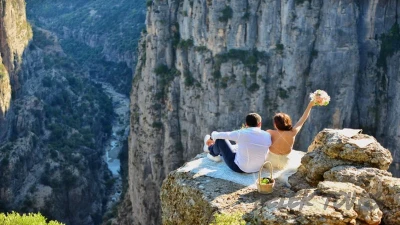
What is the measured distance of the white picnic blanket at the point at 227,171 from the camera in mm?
8789

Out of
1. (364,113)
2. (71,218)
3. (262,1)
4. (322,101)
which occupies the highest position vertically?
(262,1)

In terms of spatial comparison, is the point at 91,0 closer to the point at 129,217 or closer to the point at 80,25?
the point at 80,25

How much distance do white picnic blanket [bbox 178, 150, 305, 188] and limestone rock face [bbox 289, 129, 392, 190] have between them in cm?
60

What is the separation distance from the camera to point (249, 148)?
8891 millimetres

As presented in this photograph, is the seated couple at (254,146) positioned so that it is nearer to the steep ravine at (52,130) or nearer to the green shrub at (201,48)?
the green shrub at (201,48)

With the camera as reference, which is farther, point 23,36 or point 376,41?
point 23,36

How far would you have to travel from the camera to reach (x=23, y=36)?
63688mm

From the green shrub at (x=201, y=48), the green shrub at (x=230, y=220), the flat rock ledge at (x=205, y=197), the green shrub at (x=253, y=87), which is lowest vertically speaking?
the green shrub at (x=253, y=87)

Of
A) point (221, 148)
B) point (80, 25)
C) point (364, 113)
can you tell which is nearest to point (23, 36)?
point (80, 25)

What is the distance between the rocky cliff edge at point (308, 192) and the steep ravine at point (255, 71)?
2327cm

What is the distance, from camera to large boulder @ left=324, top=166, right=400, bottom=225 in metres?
6.59

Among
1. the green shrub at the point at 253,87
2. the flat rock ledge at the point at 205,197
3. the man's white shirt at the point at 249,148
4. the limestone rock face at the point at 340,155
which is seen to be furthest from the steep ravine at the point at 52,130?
the limestone rock face at the point at 340,155

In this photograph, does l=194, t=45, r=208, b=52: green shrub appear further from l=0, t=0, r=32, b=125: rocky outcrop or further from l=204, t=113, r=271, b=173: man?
l=204, t=113, r=271, b=173: man

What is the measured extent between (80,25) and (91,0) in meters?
12.8
